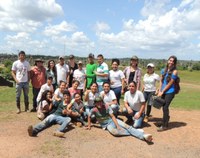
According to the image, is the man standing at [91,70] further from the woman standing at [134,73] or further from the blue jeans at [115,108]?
the blue jeans at [115,108]

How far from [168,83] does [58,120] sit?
10.8 feet

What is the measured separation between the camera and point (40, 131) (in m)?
7.71

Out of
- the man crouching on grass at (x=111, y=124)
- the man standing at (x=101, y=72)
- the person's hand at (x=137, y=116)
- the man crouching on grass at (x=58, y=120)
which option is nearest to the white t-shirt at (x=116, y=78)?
the man standing at (x=101, y=72)

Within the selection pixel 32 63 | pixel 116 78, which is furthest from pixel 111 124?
pixel 32 63

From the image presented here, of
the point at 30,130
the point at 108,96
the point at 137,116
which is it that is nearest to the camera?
the point at 30,130

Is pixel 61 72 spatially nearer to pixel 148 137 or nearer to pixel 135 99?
pixel 135 99

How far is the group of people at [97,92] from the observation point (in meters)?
7.88

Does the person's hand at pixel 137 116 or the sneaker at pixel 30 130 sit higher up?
the person's hand at pixel 137 116

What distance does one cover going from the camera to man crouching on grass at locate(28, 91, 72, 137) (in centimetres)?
745

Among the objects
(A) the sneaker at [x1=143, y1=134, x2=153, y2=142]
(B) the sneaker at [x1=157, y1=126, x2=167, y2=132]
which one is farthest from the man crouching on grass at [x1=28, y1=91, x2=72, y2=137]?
(B) the sneaker at [x1=157, y1=126, x2=167, y2=132]

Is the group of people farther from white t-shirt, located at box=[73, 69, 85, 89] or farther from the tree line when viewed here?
the tree line

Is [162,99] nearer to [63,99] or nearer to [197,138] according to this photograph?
[197,138]

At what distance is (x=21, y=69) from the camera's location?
378 inches

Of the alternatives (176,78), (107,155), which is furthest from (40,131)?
(176,78)
